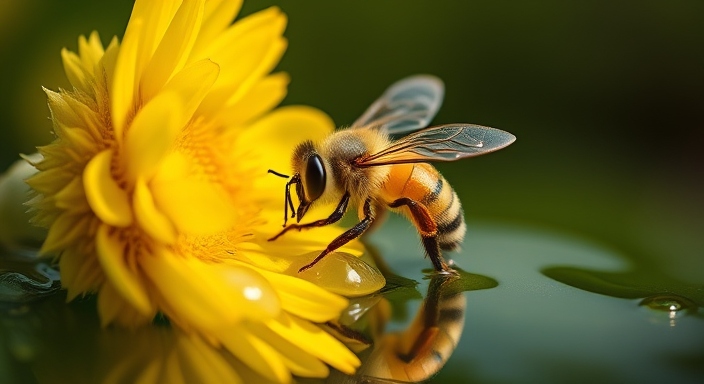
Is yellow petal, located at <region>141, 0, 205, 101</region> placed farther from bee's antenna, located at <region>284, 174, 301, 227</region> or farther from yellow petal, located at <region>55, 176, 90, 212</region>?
bee's antenna, located at <region>284, 174, 301, 227</region>

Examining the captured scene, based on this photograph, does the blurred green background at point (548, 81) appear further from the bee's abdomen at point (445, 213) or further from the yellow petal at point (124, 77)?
the yellow petal at point (124, 77)

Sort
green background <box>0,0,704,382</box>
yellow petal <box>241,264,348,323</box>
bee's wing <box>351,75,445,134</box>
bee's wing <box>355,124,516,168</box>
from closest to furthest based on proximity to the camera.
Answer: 1. yellow petal <box>241,264,348,323</box>
2. bee's wing <box>355,124,516,168</box>
3. bee's wing <box>351,75,445,134</box>
4. green background <box>0,0,704,382</box>

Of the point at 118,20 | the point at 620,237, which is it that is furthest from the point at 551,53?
the point at 118,20

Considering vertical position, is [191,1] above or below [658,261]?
below

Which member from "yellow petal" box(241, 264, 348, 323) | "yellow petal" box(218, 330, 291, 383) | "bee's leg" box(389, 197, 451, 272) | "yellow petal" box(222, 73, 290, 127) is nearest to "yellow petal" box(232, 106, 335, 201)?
"yellow petal" box(222, 73, 290, 127)

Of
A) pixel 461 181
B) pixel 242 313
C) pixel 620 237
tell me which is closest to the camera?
pixel 242 313

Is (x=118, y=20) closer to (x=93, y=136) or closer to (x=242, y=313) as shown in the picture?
(x=93, y=136)

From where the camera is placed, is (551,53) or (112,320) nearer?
(112,320)

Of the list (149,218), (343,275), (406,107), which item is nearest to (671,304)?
(343,275)
